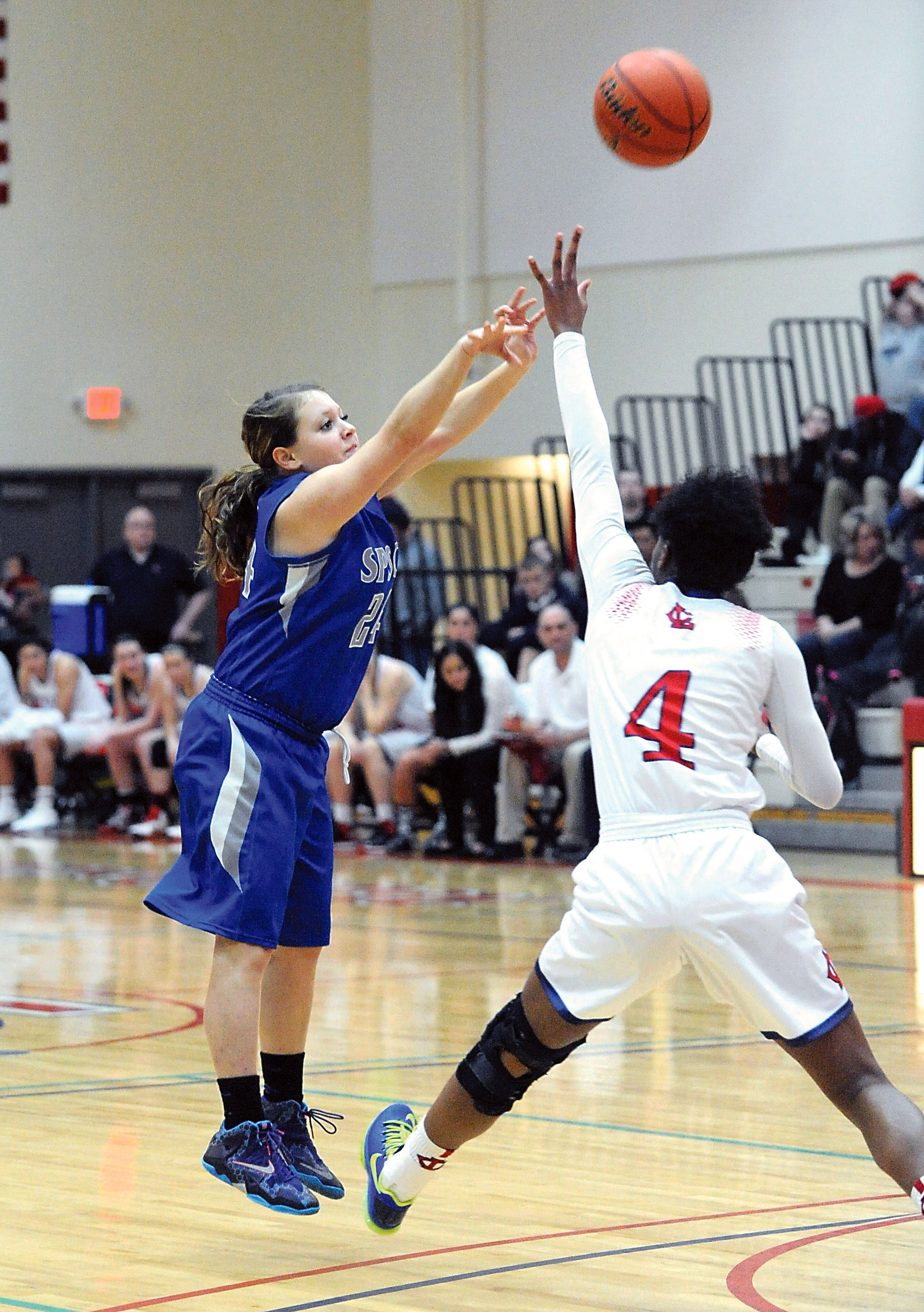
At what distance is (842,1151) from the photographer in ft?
14.8

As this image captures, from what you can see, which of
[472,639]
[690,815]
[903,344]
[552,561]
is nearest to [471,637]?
[472,639]

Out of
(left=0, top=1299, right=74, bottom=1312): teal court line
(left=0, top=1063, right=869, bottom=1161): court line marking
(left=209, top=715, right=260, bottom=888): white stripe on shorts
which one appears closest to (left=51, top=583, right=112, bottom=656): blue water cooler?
(left=0, top=1063, right=869, bottom=1161): court line marking

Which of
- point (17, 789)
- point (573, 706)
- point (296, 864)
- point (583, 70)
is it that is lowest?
point (17, 789)

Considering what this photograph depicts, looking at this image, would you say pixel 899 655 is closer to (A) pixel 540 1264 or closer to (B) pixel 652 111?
(B) pixel 652 111

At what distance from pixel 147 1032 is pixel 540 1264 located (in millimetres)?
2746

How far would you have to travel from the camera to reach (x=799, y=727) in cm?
324

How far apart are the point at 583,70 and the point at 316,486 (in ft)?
45.4

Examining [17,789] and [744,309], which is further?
[744,309]

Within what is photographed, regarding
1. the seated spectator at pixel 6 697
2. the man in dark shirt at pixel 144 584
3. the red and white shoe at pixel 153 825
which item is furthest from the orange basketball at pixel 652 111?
the man in dark shirt at pixel 144 584

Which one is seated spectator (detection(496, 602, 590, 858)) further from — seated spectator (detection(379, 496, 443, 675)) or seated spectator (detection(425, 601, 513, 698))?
seated spectator (detection(379, 496, 443, 675))

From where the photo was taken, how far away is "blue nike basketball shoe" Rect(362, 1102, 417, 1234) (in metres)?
3.47

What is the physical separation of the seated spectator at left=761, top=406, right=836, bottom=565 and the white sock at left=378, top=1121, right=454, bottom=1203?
10.4m

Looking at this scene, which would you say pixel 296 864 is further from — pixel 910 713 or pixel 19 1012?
pixel 910 713

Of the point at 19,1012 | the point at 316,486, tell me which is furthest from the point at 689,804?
the point at 19,1012
